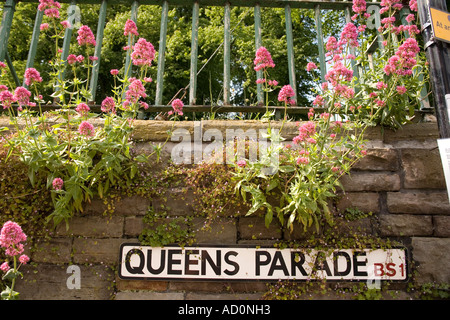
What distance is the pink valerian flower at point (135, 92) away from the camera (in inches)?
117

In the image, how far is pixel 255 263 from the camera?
117 inches

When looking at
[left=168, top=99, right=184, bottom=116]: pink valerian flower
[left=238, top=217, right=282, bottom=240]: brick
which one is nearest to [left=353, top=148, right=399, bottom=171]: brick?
[left=238, top=217, right=282, bottom=240]: brick

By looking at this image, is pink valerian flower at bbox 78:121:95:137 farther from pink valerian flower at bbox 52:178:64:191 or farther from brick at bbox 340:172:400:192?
brick at bbox 340:172:400:192

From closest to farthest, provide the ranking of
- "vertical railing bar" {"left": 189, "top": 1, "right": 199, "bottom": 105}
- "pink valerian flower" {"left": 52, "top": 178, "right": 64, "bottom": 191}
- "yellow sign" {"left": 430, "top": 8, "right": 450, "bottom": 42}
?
"yellow sign" {"left": 430, "top": 8, "right": 450, "bottom": 42} < "pink valerian flower" {"left": 52, "top": 178, "right": 64, "bottom": 191} < "vertical railing bar" {"left": 189, "top": 1, "right": 199, "bottom": 105}

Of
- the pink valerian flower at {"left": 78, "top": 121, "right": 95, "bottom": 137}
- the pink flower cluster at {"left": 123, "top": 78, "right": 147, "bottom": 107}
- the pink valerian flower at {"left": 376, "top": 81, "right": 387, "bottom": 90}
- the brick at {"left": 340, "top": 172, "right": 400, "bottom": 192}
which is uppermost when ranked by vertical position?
the pink valerian flower at {"left": 376, "top": 81, "right": 387, "bottom": 90}

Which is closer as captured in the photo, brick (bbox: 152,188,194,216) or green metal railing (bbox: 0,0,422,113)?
brick (bbox: 152,188,194,216)

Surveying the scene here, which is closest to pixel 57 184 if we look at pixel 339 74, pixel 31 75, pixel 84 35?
pixel 31 75

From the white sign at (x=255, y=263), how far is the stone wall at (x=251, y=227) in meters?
0.08

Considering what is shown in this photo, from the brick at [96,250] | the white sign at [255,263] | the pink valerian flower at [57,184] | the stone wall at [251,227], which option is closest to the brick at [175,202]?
the stone wall at [251,227]

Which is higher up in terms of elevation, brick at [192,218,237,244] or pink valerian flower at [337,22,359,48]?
pink valerian flower at [337,22,359,48]

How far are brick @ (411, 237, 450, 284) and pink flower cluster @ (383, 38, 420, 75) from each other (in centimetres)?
135

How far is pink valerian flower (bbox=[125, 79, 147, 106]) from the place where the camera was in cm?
297

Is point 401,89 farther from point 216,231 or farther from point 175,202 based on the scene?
point 175,202
